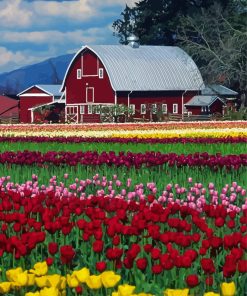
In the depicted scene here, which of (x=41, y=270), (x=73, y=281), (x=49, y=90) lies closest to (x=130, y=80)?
(x=49, y=90)

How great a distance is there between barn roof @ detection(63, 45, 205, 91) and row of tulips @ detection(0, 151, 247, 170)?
153ft

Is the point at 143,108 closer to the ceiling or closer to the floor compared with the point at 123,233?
closer to the floor

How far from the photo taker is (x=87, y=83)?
6681 centimetres

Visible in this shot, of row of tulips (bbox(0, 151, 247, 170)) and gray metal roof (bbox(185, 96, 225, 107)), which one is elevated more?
row of tulips (bbox(0, 151, 247, 170))

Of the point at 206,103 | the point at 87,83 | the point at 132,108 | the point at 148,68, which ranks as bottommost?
the point at 132,108

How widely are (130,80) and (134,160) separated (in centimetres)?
4878

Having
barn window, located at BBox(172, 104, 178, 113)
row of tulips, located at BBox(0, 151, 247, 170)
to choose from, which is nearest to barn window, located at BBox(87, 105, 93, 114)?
barn window, located at BBox(172, 104, 178, 113)

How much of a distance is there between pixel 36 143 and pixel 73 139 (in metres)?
1.13

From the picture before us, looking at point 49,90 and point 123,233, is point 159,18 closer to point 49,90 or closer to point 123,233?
point 49,90

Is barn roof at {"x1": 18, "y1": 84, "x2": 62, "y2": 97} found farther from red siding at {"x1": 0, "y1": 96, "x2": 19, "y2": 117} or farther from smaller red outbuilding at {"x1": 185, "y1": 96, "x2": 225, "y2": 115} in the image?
smaller red outbuilding at {"x1": 185, "y1": 96, "x2": 225, "y2": 115}

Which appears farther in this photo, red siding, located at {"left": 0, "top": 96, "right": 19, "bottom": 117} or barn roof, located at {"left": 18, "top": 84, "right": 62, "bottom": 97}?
red siding, located at {"left": 0, "top": 96, "right": 19, "bottom": 117}

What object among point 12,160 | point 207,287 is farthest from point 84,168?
point 207,287

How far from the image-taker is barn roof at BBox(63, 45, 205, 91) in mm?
63344

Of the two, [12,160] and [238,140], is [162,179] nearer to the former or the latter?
[12,160]
